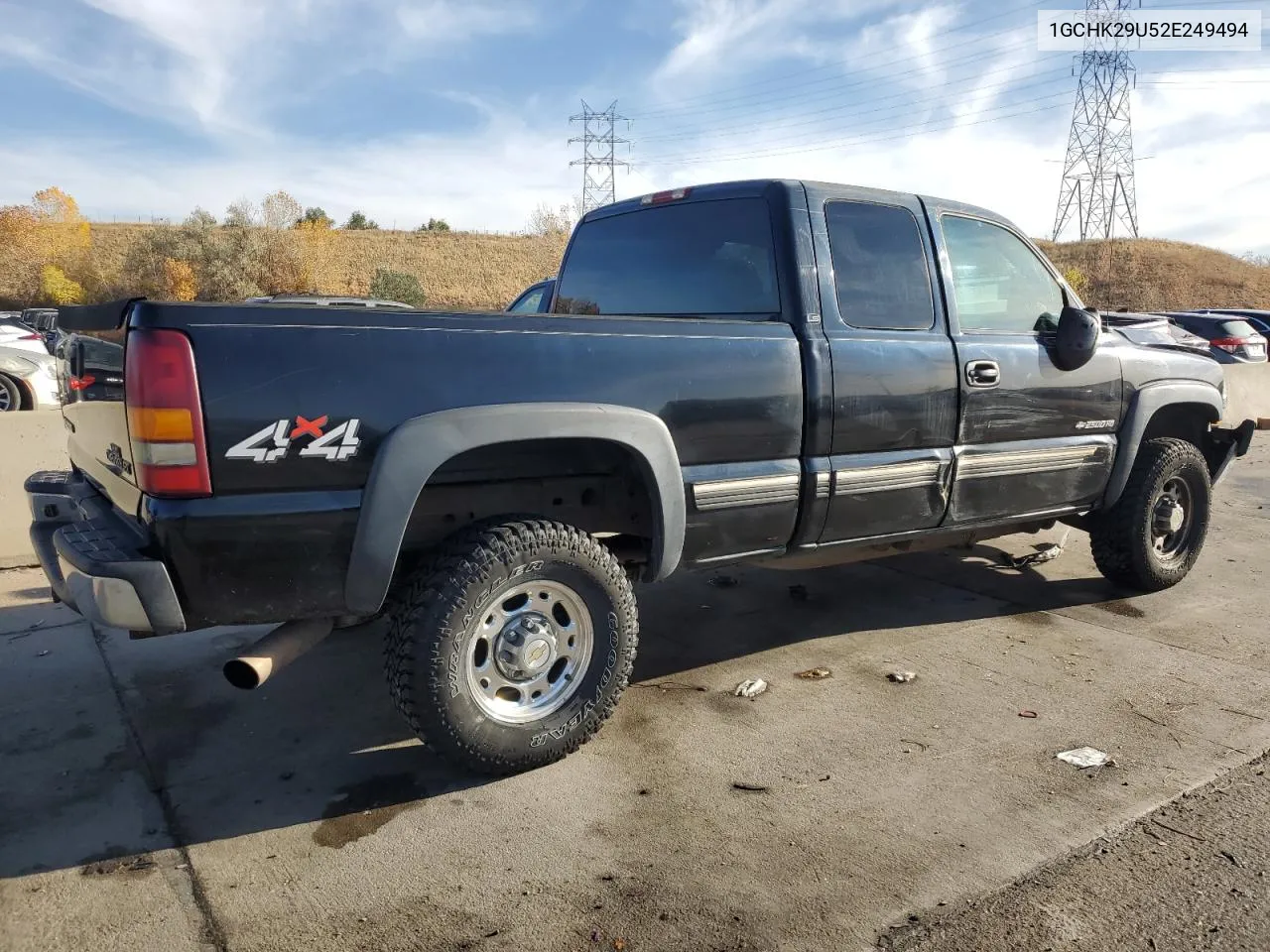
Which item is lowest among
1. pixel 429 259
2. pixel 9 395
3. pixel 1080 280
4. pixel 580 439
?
pixel 9 395

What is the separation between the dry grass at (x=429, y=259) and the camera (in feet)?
201

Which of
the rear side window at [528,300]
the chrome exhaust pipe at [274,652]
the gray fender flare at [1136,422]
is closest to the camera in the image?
the chrome exhaust pipe at [274,652]

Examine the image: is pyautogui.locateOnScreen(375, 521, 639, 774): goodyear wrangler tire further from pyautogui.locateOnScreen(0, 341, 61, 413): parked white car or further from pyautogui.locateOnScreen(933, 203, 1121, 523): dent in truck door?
pyautogui.locateOnScreen(0, 341, 61, 413): parked white car

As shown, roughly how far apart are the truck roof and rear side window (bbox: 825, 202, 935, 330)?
55 mm

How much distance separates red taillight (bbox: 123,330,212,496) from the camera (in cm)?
250

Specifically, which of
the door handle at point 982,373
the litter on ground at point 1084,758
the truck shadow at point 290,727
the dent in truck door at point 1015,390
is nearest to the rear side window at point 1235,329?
the truck shadow at point 290,727

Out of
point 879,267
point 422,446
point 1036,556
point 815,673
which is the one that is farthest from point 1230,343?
point 422,446

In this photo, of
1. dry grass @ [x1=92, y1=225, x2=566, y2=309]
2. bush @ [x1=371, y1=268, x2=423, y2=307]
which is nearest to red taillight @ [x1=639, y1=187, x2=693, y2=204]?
bush @ [x1=371, y1=268, x2=423, y2=307]

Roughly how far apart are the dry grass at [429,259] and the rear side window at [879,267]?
2204 inches

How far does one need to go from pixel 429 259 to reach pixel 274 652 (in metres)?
69.3

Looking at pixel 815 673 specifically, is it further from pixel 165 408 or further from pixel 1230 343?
pixel 1230 343

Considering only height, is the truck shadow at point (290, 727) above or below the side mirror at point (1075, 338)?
below

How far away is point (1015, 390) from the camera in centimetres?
424

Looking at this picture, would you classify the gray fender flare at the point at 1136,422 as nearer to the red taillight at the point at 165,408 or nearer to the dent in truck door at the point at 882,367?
the dent in truck door at the point at 882,367
